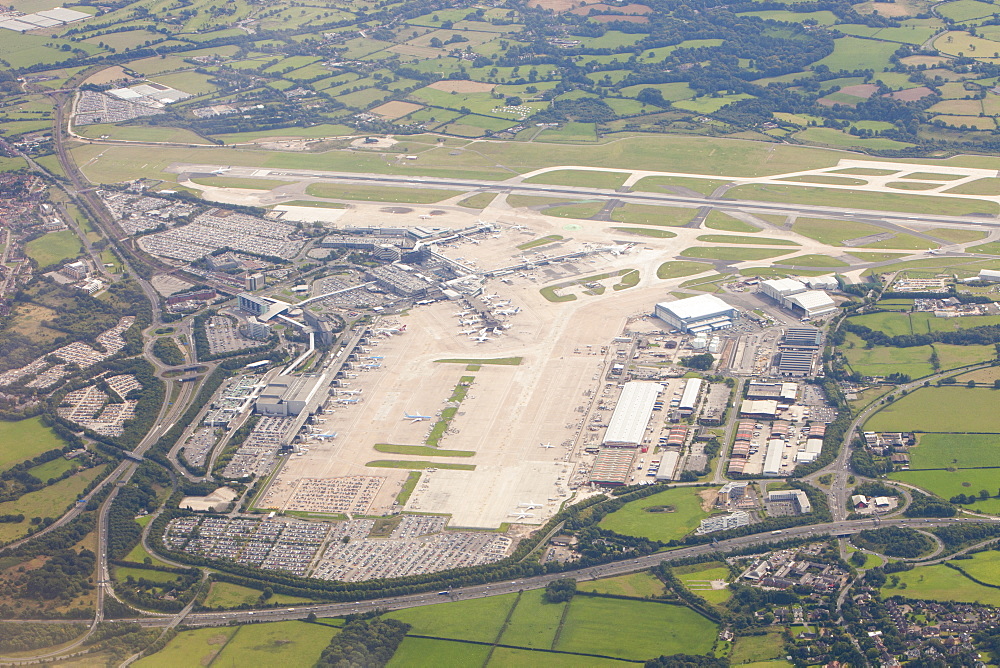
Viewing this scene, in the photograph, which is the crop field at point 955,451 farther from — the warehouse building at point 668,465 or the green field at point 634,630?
the green field at point 634,630

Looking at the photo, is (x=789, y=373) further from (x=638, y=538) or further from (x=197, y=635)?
(x=197, y=635)

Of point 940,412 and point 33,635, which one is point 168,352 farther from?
point 940,412

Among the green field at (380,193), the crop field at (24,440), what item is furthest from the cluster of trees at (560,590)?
the green field at (380,193)

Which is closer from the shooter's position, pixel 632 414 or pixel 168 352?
pixel 632 414

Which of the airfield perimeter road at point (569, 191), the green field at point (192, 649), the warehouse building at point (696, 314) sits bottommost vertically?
the airfield perimeter road at point (569, 191)

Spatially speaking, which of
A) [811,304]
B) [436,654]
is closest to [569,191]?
[811,304]

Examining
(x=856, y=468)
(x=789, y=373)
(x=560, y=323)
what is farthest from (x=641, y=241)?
(x=856, y=468)
